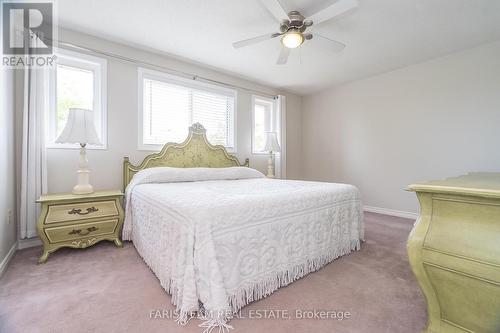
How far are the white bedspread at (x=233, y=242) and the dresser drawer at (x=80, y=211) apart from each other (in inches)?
16.6

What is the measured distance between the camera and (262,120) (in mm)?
4793

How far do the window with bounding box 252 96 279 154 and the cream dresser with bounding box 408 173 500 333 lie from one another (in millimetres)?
3536

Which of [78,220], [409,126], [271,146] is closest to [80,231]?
[78,220]

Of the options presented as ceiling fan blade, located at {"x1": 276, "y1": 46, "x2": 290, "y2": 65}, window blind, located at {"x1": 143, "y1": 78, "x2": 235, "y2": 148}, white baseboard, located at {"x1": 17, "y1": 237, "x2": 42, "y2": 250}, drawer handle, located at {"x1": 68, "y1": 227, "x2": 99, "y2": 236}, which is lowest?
white baseboard, located at {"x1": 17, "y1": 237, "x2": 42, "y2": 250}

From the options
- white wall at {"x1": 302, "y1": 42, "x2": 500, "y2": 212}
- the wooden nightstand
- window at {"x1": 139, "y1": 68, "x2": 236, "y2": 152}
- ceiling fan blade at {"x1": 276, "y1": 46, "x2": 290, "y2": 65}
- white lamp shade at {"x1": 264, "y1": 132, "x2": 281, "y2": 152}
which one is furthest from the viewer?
white lamp shade at {"x1": 264, "y1": 132, "x2": 281, "y2": 152}

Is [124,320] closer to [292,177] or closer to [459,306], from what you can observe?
[459,306]

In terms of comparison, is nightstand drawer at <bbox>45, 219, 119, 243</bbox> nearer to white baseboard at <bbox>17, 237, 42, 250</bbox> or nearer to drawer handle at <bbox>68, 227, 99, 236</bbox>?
drawer handle at <bbox>68, 227, 99, 236</bbox>

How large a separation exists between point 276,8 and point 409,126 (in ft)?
10.2

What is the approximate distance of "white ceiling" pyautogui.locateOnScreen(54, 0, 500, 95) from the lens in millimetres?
2244

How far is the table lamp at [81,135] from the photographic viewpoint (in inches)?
89.6

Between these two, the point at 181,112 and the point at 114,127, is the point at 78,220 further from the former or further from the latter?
the point at 181,112

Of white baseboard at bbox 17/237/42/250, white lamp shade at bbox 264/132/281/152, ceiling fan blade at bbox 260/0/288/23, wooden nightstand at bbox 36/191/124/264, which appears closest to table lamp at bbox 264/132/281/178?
white lamp shade at bbox 264/132/281/152

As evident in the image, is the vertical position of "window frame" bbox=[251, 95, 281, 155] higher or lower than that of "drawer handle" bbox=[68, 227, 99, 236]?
higher

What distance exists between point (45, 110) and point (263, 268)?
9.62 feet
